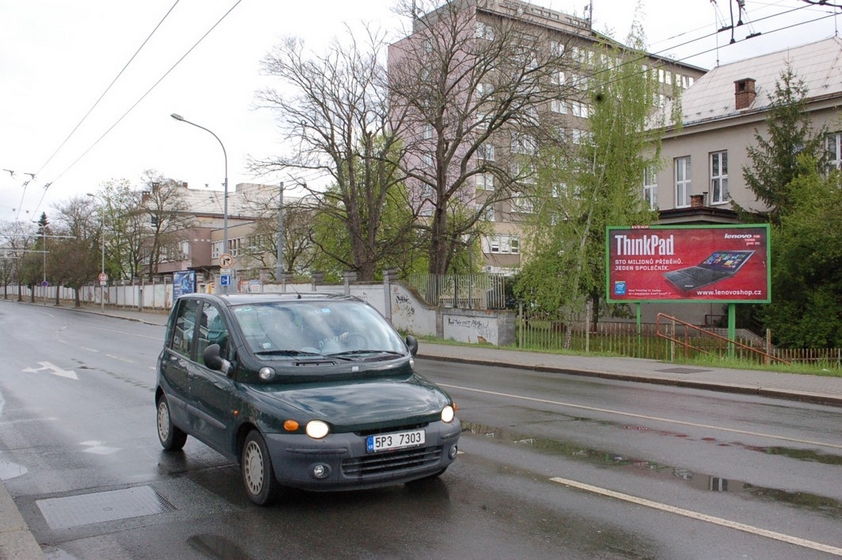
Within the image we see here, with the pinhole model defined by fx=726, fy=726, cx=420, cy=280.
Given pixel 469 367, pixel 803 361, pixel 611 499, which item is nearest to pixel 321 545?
pixel 611 499

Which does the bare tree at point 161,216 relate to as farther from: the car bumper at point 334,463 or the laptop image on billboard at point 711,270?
the car bumper at point 334,463

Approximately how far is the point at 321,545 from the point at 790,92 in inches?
1408

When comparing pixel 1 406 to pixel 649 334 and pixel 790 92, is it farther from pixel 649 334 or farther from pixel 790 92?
pixel 790 92

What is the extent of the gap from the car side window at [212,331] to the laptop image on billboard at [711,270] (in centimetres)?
1665

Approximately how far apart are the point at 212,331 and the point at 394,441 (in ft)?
8.06

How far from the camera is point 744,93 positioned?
3962cm

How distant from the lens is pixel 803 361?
21953 mm

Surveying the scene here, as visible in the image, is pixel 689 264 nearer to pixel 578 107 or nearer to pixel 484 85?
pixel 578 107

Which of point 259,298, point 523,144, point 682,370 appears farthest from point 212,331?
point 523,144

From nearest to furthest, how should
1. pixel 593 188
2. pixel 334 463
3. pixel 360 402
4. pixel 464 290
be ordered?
pixel 334 463
pixel 360 402
pixel 593 188
pixel 464 290

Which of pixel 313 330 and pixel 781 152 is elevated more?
pixel 781 152

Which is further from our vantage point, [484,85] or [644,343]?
[484,85]

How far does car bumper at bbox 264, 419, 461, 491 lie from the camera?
547cm

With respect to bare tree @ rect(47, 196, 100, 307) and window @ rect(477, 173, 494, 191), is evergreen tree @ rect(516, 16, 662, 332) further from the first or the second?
bare tree @ rect(47, 196, 100, 307)
